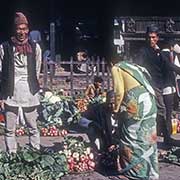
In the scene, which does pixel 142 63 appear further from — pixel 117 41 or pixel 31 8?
pixel 31 8

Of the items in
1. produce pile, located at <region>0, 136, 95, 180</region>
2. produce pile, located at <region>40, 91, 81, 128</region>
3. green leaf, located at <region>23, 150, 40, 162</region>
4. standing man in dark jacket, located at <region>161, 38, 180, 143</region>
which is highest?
standing man in dark jacket, located at <region>161, 38, 180, 143</region>

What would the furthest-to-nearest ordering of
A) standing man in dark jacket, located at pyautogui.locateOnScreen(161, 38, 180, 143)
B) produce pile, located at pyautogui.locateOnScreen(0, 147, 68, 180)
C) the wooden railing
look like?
1. the wooden railing
2. standing man in dark jacket, located at pyautogui.locateOnScreen(161, 38, 180, 143)
3. produce pile, located at pyautogui.locateOnScreen(0, 147, 68, 180)

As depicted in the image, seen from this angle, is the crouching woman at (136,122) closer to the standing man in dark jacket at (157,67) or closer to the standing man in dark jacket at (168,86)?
the standing man in dark jacket at (157,67)

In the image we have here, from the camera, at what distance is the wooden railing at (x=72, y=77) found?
50.8 feet

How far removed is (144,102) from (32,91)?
170 centimetres

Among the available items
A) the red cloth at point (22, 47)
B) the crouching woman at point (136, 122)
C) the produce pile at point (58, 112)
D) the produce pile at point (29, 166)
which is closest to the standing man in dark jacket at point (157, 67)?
the crouching woman at point (136, 122)

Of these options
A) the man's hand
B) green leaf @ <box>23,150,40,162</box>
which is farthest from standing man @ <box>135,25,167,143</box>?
green leaf @ <box>23,150,40,162</box>

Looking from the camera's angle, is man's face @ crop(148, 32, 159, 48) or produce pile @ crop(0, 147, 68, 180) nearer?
produce pile @ crop(0, 147, 68, 180)

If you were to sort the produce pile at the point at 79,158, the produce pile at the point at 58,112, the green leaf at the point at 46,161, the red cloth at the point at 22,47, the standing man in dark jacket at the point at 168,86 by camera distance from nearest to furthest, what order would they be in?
the green leaf at the point at 46,161, the red cloth at the point at 22,47, the produce pile at the point at 79,158, the standing man in dark jacket at the point at 168,86, the produce pile at the point at 58,112

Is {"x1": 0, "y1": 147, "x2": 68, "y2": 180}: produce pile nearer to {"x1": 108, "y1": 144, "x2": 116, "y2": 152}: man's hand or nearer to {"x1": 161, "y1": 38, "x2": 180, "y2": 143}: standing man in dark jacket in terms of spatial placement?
{"x1": 108, "y1": 144, "x2": 116, "y2": 152}: man's hand

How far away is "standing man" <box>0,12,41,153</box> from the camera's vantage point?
333 inches

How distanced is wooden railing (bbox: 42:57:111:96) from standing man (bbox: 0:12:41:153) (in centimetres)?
649

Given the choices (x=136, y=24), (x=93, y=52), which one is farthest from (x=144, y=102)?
(x=93, y=52)

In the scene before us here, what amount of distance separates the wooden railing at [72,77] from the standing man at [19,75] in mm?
6488
